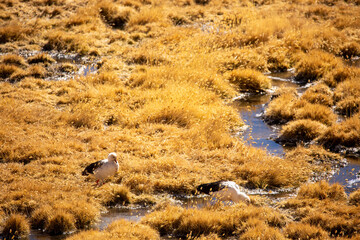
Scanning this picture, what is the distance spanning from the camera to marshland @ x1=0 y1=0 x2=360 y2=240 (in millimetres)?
7598

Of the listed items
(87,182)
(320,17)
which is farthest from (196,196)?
(320,17)

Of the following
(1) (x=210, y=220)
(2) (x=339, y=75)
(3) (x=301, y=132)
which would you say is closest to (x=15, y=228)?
(1) (x=210, y=220)

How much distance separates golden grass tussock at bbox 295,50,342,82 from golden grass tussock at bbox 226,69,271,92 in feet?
5.22

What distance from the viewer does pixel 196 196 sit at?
344 inches

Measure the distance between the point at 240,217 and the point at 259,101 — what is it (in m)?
7.12

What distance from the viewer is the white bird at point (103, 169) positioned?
337 inches

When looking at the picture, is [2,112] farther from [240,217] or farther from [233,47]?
[233,47]

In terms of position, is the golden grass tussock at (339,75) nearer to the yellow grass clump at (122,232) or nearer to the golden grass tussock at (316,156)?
the golden grass tussock at (316,156)

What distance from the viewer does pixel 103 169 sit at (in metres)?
8.55

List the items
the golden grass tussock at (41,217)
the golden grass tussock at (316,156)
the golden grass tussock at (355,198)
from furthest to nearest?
the golden grass tussock at (316,156) < the golden grass tussock at (355,198) < the golden grass tussock at (41,217)

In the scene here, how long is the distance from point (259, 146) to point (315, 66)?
5.78 meters

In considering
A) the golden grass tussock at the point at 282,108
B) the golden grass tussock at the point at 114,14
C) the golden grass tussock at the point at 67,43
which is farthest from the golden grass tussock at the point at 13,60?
the golden grass tussock at the point at 282,108

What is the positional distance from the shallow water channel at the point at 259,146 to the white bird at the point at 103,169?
0.75 meters

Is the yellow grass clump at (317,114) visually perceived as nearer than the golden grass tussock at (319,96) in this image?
Yes
